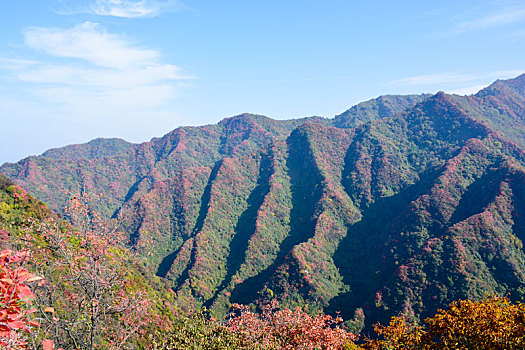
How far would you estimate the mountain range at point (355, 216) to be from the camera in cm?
7288

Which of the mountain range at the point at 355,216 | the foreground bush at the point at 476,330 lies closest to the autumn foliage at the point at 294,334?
the foreground bush at the point at 476,330

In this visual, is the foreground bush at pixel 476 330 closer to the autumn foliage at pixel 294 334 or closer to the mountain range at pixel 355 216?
the autumn foliage at pixel 294 334

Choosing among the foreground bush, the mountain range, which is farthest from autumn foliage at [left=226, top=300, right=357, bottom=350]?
the mountain range

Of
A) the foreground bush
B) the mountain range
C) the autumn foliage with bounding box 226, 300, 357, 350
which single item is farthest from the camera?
the mountain range

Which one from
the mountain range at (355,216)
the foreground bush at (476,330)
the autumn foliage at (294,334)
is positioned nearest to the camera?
the foreground bush at (476,330)

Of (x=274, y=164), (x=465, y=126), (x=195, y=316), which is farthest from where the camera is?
(x=274, y=164)

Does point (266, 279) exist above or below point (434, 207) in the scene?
below

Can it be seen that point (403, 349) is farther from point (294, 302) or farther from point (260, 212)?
point (260, 212)

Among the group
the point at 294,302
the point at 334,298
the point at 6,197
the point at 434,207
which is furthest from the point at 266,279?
the point at 6,197

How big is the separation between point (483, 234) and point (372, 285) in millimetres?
34639

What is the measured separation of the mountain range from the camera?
72875mm

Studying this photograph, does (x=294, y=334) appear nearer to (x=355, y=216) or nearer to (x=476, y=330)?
(x=476, y=330)

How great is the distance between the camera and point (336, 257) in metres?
105

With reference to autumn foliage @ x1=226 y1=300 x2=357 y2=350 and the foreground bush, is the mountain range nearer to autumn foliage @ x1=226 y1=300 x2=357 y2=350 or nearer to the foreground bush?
autumn foliage @ x1=226 y1=300 x2=357 y2=350
